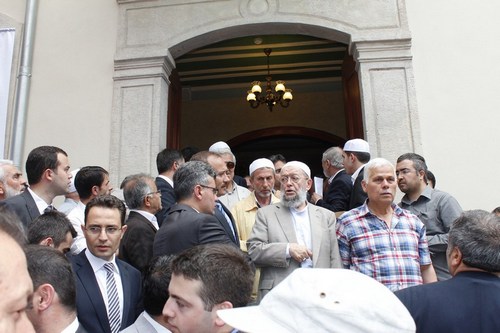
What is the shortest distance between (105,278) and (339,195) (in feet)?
8.43

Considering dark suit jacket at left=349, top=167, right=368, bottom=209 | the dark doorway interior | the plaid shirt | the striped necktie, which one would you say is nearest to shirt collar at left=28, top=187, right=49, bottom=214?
the striped necktie

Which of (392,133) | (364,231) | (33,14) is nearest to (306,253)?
(364,231)

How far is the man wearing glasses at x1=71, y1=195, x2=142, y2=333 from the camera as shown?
8.80 feet

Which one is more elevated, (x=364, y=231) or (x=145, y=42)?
(x=145, y=42)

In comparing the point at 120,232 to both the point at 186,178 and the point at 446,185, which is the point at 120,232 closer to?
the point at 186,178

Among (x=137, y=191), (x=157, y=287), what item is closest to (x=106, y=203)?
(x=137, y=191)

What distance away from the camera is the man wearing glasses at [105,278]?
2684 mm

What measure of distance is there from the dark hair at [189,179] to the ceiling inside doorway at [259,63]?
5953 millimetres

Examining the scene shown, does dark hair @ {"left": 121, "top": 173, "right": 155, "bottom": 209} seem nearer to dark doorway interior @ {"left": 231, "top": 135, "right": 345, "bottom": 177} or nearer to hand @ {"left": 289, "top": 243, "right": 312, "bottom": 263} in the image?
hand @ {"left": 289, "top": 243, "right": 312, "bottom": 263}

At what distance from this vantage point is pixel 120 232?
318 cm

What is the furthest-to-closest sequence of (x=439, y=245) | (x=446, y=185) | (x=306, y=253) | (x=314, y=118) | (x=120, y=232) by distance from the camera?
(x=314, y=118) → (x=446, y=185) → (x=439, y=245) → (x=306, y=253) → (x=120, y=232)

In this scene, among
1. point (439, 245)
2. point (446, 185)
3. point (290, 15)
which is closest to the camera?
point (439, 245)

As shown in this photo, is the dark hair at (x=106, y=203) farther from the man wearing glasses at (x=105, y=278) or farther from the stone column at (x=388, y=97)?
the stone column at (x=388, y=97)

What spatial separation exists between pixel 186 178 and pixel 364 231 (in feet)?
4.31
